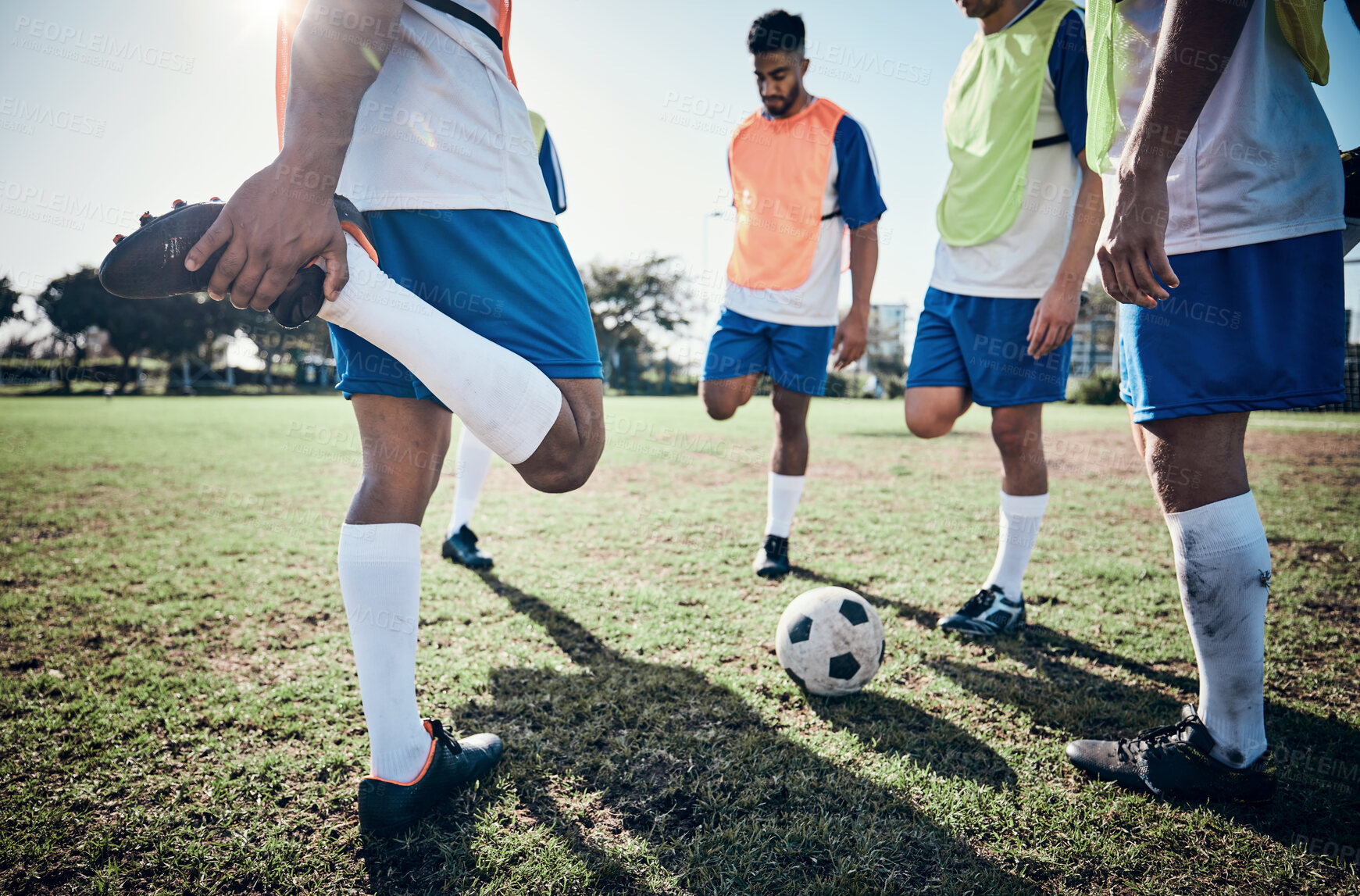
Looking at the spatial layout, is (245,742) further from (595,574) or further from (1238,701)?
(1238,701)

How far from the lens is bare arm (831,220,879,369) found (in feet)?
11.8

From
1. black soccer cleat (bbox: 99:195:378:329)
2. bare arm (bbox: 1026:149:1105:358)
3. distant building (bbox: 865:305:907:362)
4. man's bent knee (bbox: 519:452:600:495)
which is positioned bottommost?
man's bent knee (bbox: 519:452:600:495)

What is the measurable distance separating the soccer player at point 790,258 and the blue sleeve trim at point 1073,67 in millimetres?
1063

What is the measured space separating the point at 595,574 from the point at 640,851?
203 centimetres

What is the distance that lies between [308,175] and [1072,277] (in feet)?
8.43

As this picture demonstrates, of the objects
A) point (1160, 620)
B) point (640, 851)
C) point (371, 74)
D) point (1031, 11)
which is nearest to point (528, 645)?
A: point (640, 851)

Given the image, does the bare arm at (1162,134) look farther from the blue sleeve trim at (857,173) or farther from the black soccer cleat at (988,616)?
the blue sleeve trim at (857,173)

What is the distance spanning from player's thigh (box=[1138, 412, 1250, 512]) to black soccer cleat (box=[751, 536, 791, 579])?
2.00 m

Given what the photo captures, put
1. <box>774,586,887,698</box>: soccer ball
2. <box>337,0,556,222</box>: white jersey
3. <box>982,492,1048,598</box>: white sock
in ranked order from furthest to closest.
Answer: <box>982,492,1048,598</box>: white sock, <box>774,586,887,698</box>: soccer ball, <box>337,0,556,222</box>: white jersey

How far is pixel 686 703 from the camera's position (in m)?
2.11

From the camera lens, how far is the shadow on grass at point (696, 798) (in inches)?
54.8

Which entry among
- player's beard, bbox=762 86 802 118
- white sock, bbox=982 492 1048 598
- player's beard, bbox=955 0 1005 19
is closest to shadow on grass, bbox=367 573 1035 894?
white sock, bbox=982 492 1048 598

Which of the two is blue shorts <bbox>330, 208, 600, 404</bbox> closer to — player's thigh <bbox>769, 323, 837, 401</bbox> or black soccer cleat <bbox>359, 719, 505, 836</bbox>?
black soccer cleat <bbox>359, 719, 505, 836</bbox>

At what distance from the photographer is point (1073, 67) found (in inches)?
100.0
